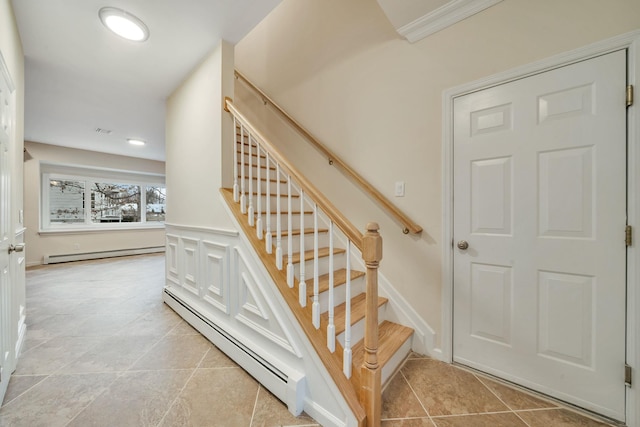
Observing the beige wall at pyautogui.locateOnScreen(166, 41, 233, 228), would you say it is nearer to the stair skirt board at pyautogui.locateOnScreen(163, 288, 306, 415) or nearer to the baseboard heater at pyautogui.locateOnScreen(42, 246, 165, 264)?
the stair skirt board at pyautogui.locateOnScreen(163, 288, 306, 415)

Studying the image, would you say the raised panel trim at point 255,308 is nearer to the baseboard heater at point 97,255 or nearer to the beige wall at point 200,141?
Result: the beige wall at point 200,141

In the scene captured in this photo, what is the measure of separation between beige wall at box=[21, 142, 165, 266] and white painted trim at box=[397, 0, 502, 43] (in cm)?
638

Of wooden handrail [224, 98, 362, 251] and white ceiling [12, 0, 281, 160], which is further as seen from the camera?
white ceiling [12, 0, 281, 160]

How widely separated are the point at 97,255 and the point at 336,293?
620 cm

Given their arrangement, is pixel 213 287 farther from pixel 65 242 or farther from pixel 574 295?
pixel 65 242

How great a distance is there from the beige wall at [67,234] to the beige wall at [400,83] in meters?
4.94

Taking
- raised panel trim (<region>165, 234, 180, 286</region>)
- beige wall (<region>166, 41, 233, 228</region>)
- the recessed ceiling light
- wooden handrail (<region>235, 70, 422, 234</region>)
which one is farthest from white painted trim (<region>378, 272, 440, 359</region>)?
the recessed ceiling light

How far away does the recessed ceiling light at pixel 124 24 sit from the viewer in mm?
1632

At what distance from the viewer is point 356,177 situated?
2.12 m

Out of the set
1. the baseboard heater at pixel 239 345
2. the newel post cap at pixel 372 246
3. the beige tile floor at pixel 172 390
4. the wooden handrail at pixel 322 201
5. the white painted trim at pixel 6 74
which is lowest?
the beige tile floor at pixel 172 390

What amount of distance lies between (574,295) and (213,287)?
94.5 inches

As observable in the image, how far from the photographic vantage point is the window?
5.07 meters

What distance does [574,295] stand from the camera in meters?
1.33

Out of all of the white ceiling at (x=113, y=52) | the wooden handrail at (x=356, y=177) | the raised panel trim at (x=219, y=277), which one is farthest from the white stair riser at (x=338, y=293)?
the white ceiling at (x=113, y=52)
